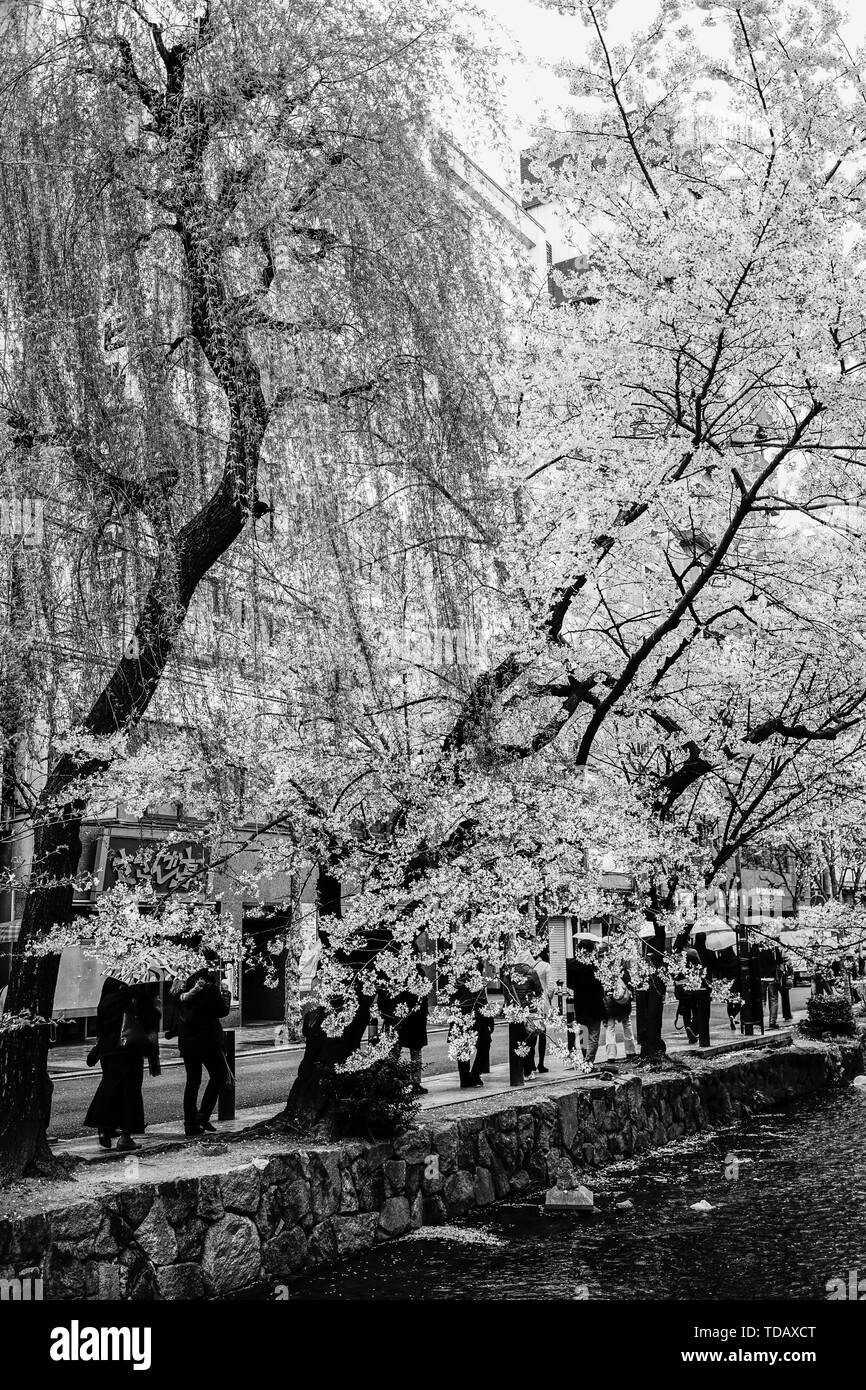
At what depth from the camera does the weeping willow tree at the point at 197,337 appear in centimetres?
655

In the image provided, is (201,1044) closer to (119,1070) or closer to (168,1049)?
(119,1070)

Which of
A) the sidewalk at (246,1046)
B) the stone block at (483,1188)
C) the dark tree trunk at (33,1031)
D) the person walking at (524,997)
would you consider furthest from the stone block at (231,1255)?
the sidewalk at (246,1046)

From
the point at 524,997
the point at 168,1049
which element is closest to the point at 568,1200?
the point at 524,997

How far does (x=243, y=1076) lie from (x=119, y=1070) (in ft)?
25.4

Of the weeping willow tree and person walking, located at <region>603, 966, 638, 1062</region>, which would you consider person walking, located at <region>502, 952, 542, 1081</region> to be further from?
the weeping willow tree

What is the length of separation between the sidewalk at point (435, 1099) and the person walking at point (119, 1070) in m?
0.17

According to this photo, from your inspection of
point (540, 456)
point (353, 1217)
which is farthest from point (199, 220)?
point (353, 1217)

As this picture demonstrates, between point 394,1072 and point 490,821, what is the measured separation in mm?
2361

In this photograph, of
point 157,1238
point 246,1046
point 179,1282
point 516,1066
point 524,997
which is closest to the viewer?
point 157,1238

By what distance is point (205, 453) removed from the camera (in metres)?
7.04

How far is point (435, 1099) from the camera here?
12.4m

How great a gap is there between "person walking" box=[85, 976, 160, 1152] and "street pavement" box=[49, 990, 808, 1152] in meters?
0.46

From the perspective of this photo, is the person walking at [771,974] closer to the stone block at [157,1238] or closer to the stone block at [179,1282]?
the stone block at [179,1282]
